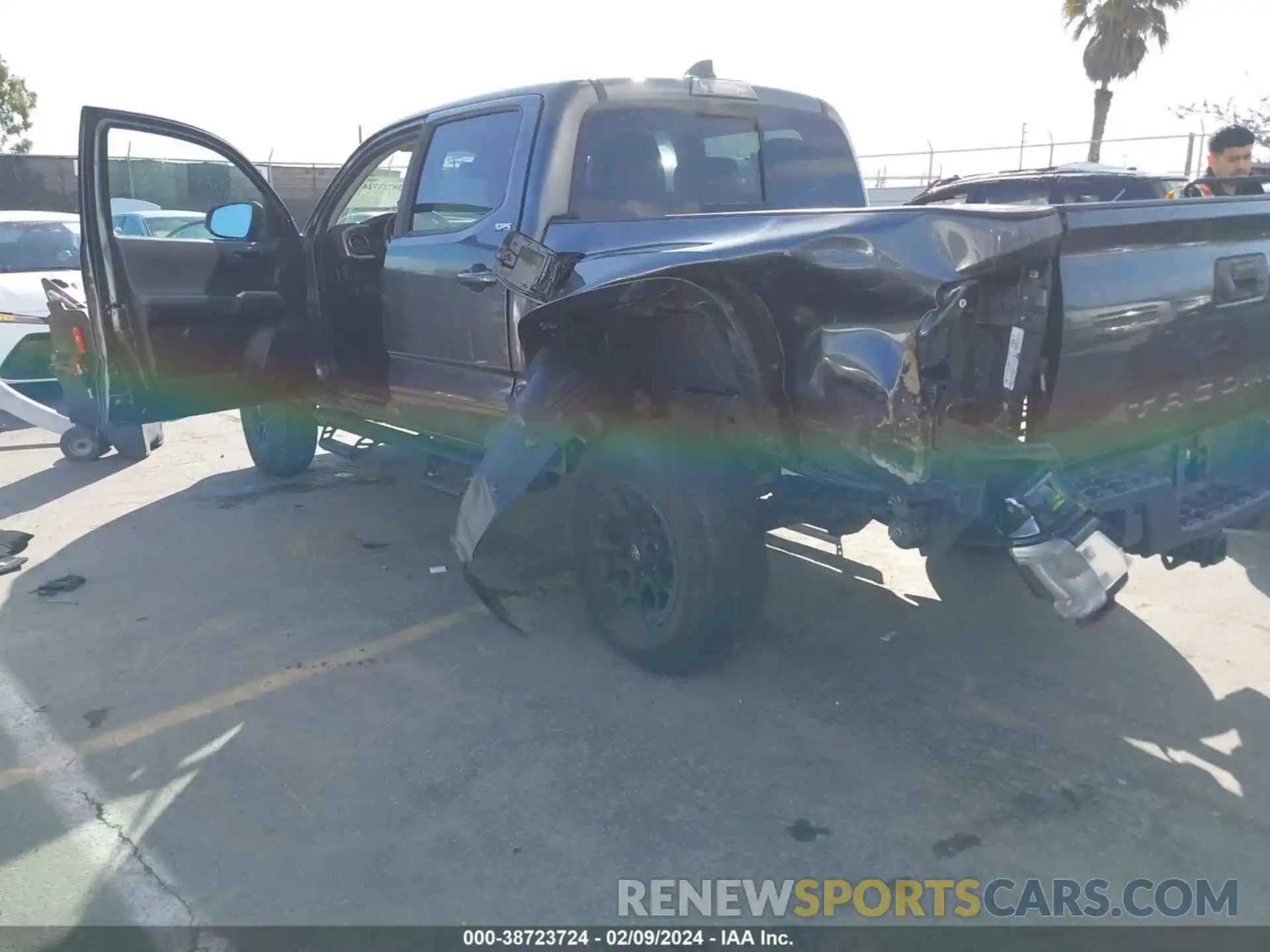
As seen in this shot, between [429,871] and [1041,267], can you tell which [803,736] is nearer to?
[429,871]

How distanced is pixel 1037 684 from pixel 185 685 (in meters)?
3.18

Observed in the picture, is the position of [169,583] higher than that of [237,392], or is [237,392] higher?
Answer: [237,392]

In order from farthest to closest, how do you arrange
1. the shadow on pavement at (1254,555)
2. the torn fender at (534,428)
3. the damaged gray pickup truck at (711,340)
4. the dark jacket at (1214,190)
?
the shadow on pavement at (1254,555)
the dark jacket at (1214,190)
the torn fender at (534,428)
the damaged gray pickup truck at (711,340)

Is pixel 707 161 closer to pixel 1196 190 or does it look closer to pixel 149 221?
pixel 1196 190

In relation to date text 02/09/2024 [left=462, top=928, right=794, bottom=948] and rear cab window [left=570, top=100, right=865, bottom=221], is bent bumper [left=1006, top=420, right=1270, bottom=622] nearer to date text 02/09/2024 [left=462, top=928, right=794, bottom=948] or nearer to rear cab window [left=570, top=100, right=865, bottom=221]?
date text 02/09/2024 [left=462, top=928, right=794, bottom=948]

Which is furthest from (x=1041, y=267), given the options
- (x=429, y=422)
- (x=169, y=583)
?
(x=169, y=583)

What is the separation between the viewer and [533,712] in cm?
368

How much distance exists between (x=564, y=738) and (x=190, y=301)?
3402 millimetres

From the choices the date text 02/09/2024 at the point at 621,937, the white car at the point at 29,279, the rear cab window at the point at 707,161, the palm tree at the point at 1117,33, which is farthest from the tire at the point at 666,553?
the palm tree at the point at 1117,33

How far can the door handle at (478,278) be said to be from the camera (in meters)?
4.36

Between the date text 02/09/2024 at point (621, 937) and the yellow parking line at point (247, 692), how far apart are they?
1.60m

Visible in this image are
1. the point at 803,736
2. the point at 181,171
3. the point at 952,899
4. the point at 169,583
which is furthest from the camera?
the point at 181,171

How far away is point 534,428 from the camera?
379cm

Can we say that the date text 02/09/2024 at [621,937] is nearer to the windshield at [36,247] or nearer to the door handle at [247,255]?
the door handle at [247,255]
